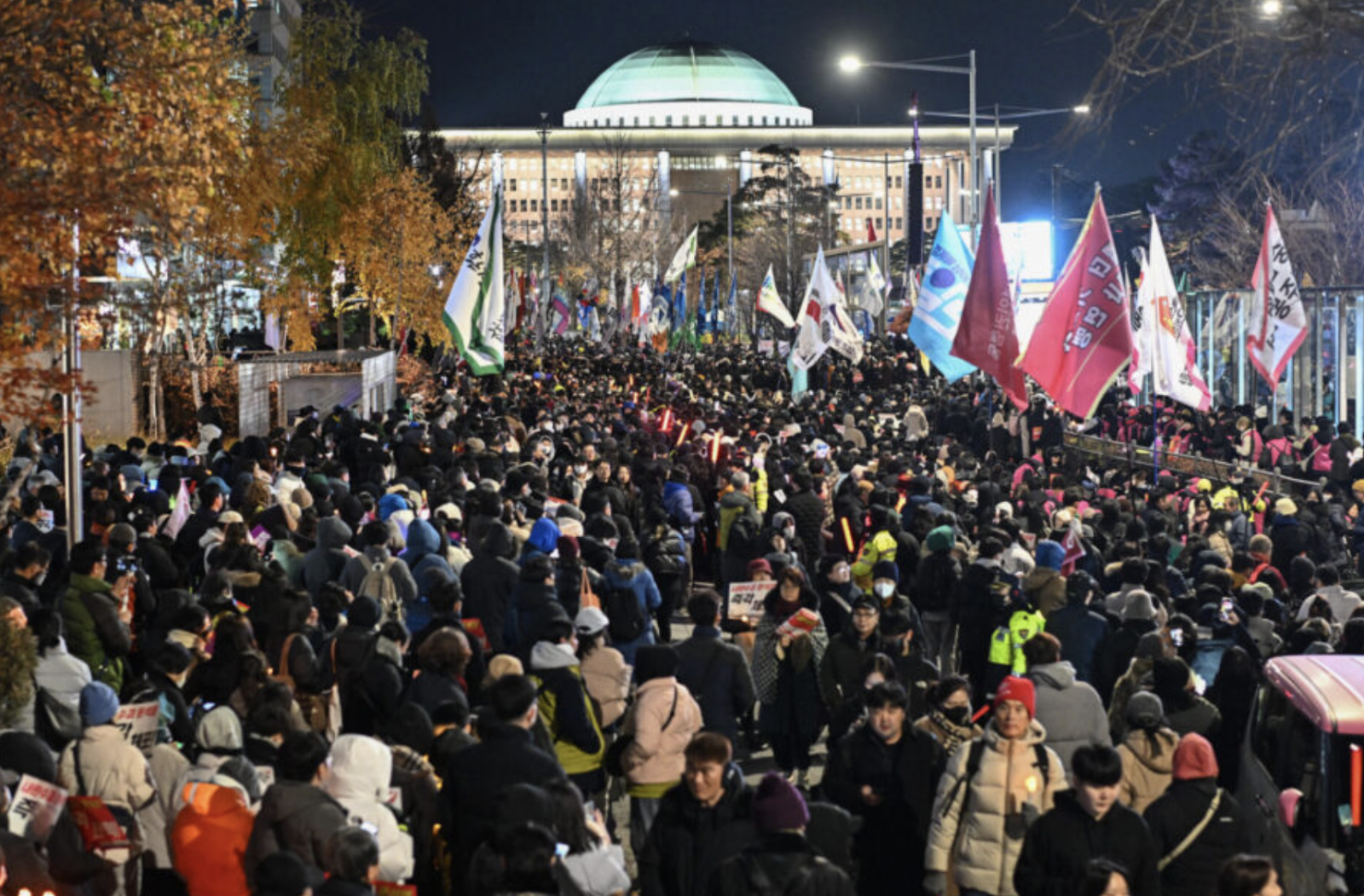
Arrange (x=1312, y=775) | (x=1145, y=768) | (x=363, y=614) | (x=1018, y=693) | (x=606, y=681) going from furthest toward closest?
(x=606, y=681)
(x=363, y=614)
(x=1145, y=768)
(x=1312, y=775)
(x=1018, y=693)

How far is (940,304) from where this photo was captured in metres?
23.6

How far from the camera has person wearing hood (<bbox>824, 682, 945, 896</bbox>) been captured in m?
7.69

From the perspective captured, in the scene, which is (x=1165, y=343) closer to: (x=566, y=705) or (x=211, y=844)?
(x=566, y=705)

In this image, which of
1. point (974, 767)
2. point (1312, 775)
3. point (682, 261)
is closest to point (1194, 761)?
point (1312, 775)

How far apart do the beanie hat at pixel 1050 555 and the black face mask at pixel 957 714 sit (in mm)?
4948

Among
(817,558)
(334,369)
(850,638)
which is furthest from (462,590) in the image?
(334,369)

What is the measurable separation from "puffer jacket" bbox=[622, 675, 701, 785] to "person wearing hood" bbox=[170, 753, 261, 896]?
6.05ft

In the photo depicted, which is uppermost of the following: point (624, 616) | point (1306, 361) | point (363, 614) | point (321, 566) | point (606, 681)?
point (1306, 361)

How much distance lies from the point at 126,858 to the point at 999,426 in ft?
66.9

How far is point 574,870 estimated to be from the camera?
5.84m

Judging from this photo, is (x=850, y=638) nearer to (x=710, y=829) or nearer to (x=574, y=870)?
(x=710, y=829)

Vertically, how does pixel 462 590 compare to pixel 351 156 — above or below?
below

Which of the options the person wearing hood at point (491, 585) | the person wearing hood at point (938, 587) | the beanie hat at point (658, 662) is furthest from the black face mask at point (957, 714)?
the person wearing hood at point (938, 587)

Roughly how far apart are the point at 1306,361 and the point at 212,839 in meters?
24.7
